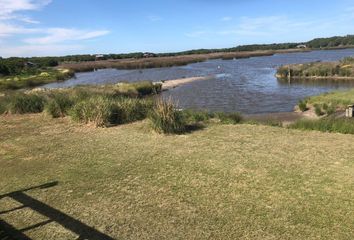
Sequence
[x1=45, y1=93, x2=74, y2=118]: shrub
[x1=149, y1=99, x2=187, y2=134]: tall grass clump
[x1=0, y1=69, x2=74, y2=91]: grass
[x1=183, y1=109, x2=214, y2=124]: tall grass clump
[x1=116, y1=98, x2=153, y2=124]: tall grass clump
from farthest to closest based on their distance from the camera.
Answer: [x1=0, y1=69, x2=74, y2=91]: grass
[x1=45, y1=93, x2=74, y2=118]: shrub
[x1=116, y1=98, x2=153, y2=124]: tall grass clump
[x1=183, y1=109, x2=214, y2=124]: tall grass clump
[x1=149, y1=99, x2=187, y2=134]: tall grass clump

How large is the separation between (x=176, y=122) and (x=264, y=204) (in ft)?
20.5

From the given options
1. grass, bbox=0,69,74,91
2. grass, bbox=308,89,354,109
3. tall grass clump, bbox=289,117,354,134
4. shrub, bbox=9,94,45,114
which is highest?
shrub, bbox=9,94,45,114

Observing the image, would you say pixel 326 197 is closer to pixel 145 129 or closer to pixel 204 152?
pixel 204 152

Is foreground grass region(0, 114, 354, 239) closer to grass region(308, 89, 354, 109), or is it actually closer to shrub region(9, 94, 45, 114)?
shrub region(9, 94, 45, 114)

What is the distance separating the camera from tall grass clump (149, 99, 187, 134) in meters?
12.9

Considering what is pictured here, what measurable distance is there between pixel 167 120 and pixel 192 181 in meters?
4.68

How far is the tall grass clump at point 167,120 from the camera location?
12898 mm

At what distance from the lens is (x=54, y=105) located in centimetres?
1748

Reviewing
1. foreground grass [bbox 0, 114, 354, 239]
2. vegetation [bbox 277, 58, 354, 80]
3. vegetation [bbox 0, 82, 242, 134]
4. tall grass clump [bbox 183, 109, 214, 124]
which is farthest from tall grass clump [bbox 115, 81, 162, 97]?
foreground grass [bbox 0, 114, 354, 239]

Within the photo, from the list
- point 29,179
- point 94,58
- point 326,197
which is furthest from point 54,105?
point 94,58

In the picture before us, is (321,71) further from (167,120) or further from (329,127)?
(167,120)

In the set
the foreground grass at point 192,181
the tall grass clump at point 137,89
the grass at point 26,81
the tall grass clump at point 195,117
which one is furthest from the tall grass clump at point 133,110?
the grass at point 26,81

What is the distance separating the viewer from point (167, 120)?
42.7 ft

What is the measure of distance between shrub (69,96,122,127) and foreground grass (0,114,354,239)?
1408mm
